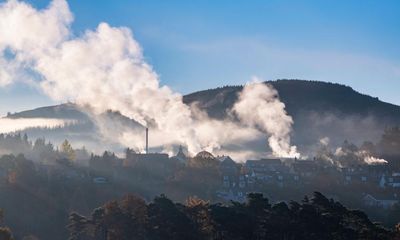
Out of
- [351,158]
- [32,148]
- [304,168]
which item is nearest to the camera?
[304,168]

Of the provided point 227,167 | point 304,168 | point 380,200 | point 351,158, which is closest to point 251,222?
point 380,200

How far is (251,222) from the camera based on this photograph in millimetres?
32656

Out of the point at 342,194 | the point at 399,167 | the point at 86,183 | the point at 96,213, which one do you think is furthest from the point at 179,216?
the point at 399,167

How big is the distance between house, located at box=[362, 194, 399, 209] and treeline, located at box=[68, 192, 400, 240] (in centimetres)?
3147

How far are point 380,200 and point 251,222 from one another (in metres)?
35.5

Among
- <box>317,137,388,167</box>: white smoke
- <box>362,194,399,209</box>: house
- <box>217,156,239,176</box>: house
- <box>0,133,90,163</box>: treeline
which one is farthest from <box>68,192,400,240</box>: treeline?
<box>317,137,388,167</box>: white smoke

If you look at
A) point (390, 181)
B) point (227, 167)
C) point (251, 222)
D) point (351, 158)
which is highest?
point (351, 158)

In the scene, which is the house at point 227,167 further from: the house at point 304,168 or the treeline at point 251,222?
the treeline at point 251,222

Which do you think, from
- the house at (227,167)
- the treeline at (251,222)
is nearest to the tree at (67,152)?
the house at (227,167)

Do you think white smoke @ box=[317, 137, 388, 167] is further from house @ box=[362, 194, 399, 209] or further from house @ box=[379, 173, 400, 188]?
house @ box=[362, 194, 399, 209]

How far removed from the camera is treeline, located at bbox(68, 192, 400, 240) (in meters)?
31.4

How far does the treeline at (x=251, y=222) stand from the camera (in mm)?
31375

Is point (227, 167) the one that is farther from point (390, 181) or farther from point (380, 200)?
point (380, 200)

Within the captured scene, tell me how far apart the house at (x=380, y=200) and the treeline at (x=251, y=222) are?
103 ft
